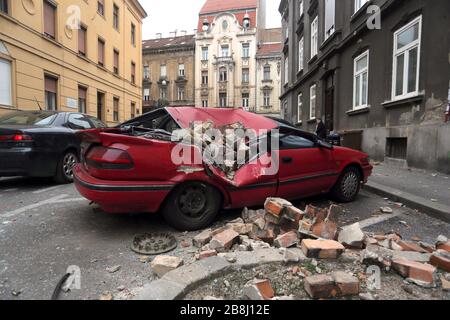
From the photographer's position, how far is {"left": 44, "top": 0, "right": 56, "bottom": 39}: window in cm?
1301

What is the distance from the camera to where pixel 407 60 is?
8055 mm

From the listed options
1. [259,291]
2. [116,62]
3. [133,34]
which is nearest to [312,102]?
[116,62]

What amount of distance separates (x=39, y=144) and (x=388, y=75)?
30.5 ft

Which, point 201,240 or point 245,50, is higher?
point 245,50

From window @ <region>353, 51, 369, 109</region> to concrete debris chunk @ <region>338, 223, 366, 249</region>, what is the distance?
8.60m

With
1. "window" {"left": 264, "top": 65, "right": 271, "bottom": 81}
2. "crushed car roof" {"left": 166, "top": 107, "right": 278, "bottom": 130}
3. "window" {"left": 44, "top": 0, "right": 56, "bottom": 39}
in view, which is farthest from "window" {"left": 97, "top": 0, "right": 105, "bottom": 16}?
"window" {"left": 264, "top": 65, "right": 271, "bottom": 81}

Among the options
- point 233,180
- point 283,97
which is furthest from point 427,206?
point 283,97

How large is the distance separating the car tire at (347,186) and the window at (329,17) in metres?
10.5

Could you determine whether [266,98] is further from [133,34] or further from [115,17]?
[115,17]

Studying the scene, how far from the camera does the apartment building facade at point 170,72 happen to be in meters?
44.7

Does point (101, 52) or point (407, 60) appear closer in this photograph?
point (407, 60)

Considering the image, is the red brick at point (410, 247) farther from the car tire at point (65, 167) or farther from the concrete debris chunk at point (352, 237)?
the car tire at point (65, 167)

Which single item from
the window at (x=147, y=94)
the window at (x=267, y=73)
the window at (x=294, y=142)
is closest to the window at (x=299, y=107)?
the window at (x=294, y=142)

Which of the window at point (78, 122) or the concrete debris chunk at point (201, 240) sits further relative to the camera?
the window at point (78, 122)
